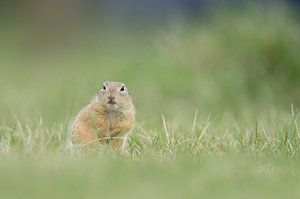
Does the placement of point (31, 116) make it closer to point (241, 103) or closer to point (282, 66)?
point (241, 103)

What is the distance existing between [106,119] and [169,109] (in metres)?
3.13

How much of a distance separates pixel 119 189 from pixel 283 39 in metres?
5.86

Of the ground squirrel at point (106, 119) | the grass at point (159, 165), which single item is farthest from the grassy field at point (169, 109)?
the ground squirrel at point (106, 119)

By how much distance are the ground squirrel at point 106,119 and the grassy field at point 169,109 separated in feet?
0.38

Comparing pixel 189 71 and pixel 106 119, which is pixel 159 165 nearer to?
pixel 106 119

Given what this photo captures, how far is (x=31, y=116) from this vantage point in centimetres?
877

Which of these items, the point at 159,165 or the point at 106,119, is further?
the point at 106,119

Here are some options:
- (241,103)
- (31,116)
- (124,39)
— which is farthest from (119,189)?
(124,39)

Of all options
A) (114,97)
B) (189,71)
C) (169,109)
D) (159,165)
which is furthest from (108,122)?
(189,71)

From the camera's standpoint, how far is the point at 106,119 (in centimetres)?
678

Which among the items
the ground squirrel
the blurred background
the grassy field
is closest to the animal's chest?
the ground squirrel

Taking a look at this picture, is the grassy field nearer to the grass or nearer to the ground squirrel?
the grass

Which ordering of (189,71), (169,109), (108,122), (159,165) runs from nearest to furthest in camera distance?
1. (159,165)
2. (108,122)
3. (169,109)
4. (189,71)

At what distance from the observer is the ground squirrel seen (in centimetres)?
662
